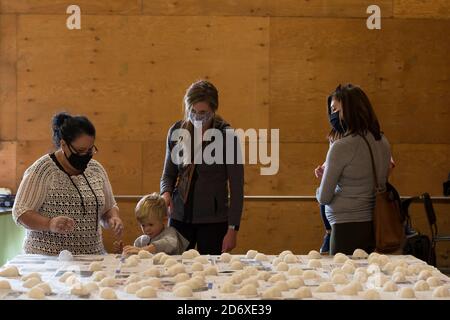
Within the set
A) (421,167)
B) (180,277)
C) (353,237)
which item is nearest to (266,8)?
(421,167)

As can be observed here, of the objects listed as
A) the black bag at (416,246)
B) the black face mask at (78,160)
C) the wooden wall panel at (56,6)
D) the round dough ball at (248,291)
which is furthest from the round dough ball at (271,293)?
the wooden wall panel at (56,6)

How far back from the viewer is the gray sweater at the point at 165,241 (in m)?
4.08

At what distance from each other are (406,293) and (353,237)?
1.33 metres

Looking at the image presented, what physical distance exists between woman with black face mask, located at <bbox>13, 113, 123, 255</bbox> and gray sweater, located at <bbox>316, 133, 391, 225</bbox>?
3.73ft

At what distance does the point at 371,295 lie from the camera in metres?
2.74

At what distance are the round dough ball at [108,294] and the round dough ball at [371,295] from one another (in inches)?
34.1

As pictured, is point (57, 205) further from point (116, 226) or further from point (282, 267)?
point (282, 267)

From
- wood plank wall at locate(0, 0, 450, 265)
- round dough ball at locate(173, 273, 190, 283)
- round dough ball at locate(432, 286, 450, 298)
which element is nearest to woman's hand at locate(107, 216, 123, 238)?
round dough ball at locate(173, 273, 190, 283)

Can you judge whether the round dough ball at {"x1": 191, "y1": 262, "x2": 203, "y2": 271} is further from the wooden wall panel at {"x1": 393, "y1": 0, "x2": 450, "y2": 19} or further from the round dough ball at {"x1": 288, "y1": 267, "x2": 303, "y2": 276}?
the wooden wall panel at {"x1": 393, "y1": 0, "x2": 450, "y2": 19}

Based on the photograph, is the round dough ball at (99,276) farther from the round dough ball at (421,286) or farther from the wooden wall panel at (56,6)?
the wooden wall panel at (56,6)

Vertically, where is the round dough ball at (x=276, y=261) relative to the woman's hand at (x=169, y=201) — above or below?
below

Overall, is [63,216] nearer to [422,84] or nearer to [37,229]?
[37,229]

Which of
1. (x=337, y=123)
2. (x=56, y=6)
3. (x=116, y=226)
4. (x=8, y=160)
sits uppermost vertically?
(x=56, y=6)

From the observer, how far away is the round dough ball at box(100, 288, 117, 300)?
8.83 ft
